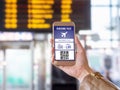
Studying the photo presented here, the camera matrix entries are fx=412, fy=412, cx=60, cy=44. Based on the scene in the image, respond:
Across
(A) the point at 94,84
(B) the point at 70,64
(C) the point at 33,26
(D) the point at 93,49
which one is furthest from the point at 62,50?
(D) the point at 93,49

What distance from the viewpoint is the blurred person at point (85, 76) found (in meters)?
1.02

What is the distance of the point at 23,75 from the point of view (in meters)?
6.68

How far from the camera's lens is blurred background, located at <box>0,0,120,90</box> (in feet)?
11.6

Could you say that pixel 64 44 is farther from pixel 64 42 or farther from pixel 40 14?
pixel 40 14

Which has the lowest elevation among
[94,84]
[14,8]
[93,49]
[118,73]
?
[118,73]

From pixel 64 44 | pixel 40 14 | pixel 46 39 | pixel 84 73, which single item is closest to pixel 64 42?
pixel 64 44

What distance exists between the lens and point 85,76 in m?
1.07

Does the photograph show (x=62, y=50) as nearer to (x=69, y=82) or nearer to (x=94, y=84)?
(x=94, y=84)

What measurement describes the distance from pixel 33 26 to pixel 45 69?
3107 millimetres

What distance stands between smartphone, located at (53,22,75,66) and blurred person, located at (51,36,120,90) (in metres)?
0.01

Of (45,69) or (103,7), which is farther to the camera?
(103,7)

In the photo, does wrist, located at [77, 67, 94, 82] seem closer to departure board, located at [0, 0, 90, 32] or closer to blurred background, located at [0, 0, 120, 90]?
blurred background, located at [0, 0, 120, 90]

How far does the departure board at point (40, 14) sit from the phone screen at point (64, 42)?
2.32 meters

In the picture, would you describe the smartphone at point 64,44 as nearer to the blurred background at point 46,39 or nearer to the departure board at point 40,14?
the blurred background at point 46,39
